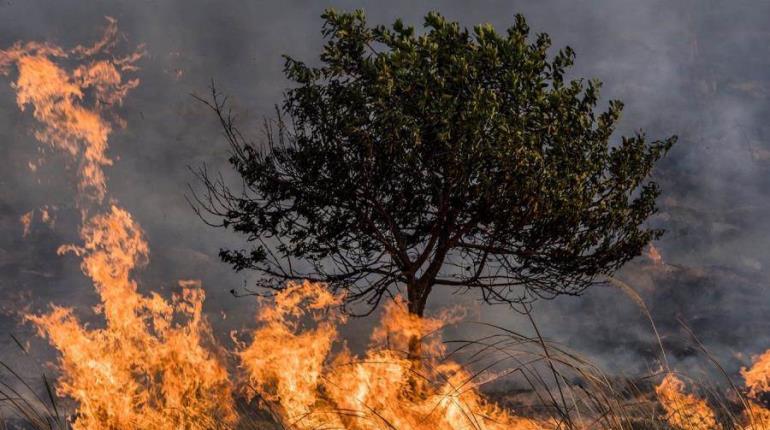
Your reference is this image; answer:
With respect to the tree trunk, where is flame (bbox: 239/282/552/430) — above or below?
below

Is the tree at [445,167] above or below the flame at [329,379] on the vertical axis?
above

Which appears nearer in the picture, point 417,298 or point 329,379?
point 329,379

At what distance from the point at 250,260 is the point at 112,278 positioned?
4.33m

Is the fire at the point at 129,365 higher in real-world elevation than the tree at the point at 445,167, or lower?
lower

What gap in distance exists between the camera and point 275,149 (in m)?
17.5

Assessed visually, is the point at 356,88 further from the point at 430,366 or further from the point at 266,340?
the point at 430,366

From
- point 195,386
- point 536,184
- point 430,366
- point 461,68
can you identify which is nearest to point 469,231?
point 536,184

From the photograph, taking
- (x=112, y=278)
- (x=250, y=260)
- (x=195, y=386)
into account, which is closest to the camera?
(x=195, y=386)

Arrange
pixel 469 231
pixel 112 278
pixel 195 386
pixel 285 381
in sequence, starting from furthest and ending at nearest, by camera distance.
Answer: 1. pixel 469 231
2. pixel 112 278
3. pixel 285 381
4. pixel 195 386

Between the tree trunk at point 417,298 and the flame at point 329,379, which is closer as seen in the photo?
A: the flame at point 329,379

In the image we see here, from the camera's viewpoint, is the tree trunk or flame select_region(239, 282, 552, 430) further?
the tree trunk

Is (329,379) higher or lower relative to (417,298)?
lower

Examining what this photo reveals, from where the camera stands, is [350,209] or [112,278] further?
[350,209]

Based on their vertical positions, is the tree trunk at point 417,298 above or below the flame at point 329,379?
above
